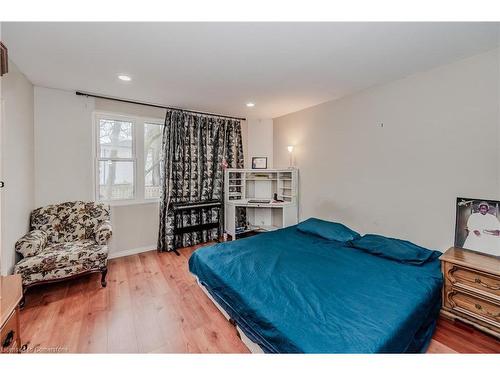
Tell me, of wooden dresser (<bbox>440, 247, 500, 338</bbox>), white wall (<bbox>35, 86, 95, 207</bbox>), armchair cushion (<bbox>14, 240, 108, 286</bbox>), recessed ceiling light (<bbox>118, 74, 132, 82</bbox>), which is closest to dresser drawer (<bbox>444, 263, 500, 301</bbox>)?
wooden dresser (<bbox>440, 247, 500, 338</bbox>)

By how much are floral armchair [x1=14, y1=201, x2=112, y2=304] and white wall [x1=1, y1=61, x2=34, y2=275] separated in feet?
0.37

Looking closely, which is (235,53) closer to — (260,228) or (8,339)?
(8,339)

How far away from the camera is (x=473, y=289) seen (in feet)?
5.89

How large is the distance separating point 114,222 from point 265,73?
119 inches

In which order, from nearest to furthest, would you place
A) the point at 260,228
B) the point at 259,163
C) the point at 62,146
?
1. the point at 62,146
2. the point at 260,228
3. the point at 259,163

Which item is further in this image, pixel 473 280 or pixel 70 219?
pixel 70 219

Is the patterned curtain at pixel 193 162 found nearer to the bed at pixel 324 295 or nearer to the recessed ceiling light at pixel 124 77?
the recessed ceiling light at pixel 124 77

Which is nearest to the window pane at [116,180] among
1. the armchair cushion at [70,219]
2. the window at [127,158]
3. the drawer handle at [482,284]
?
the window at [127,158]

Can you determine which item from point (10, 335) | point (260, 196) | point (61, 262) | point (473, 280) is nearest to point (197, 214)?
point (260, 196)

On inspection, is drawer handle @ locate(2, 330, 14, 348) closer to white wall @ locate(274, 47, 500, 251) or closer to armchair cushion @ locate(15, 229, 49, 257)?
armchair cushion @ locate(15, 229, 49, 257)

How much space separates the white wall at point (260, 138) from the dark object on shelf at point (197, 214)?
1.31m

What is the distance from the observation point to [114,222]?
11.3 ft

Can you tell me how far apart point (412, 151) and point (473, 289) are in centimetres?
140

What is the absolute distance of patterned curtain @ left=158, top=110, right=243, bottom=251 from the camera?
366 cm
